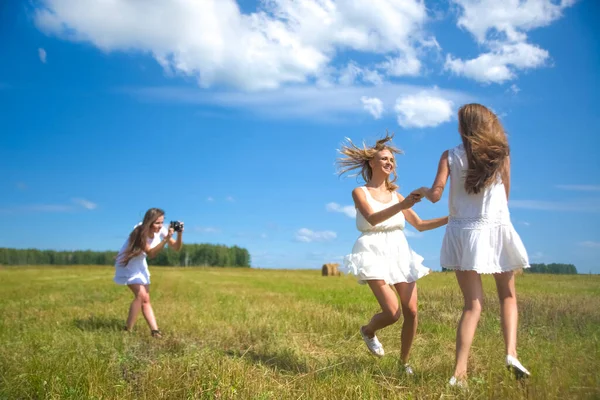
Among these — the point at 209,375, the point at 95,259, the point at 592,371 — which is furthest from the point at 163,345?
the point at 95,259

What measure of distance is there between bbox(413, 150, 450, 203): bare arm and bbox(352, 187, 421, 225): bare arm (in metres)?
0.11

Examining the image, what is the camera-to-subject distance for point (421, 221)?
6.27 metres

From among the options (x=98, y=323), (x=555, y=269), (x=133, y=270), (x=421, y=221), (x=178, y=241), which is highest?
(x=421, y=221)

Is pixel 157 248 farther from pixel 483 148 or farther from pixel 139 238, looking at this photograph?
pixel 483 148

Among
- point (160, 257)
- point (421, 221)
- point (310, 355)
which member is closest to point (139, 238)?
point (310, 355)

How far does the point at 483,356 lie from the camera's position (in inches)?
231

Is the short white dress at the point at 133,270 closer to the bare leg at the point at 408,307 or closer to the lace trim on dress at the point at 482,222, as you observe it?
the bare leg at the point at 408,307

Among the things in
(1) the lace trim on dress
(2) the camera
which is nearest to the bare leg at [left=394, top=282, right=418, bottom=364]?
(1) the lace trim on dress

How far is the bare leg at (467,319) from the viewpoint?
4660mm

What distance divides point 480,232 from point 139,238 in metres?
6.71

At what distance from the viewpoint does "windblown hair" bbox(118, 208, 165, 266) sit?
973 cm

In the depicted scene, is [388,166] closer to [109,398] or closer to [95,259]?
[109,398]

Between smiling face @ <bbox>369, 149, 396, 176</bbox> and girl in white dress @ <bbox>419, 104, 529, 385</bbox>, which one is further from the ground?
smiling face @ <bbox>369, 149, 396, 176</bbox>

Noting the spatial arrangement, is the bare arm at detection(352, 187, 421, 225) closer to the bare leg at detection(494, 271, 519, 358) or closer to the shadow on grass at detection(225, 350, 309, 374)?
the bare leg at detection(494, 271, 519, 358)
